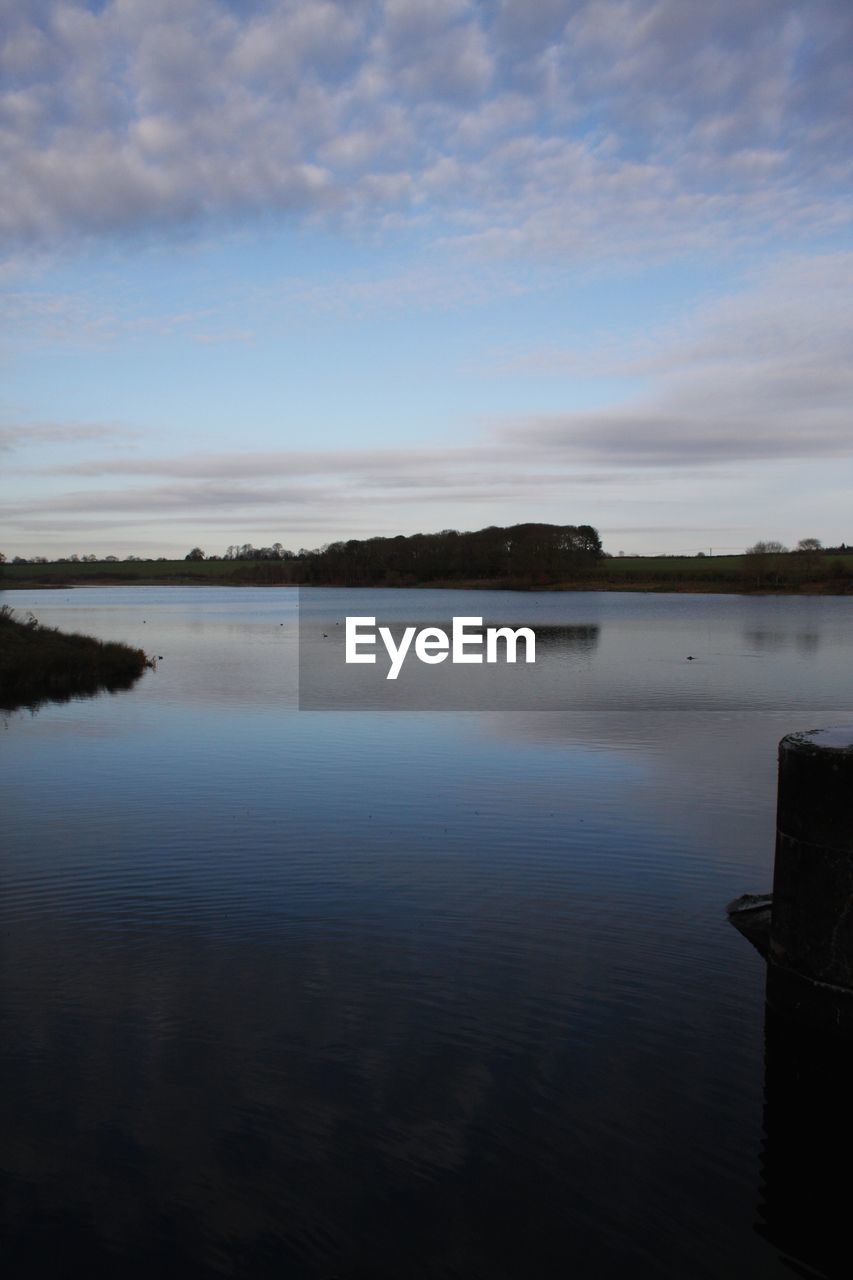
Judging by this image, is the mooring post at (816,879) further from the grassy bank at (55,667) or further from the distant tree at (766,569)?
the distant tree at (766,569)

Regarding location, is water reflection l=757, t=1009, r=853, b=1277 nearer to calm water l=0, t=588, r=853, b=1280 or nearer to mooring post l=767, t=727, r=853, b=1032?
calm water l=0, t=588, r=853, b=1280

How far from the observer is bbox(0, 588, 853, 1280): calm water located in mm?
5625

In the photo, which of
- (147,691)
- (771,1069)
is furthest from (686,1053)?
(147,691)

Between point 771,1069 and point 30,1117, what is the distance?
202 inches

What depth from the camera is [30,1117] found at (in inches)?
259

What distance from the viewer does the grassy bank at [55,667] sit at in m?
30.7

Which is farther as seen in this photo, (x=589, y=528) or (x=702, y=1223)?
(x=589, y=528)

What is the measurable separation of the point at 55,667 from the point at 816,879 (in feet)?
98.5

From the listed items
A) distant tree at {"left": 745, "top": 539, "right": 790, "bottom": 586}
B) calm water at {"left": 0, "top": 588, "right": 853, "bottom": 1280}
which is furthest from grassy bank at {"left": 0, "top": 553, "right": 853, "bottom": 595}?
calm water at {"left": 0, "top": 588, "right": 853, "bottom": 1280}

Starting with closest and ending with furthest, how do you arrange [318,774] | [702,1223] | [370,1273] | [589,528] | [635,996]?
1. [370,1273]
2. [702,1223]
3. [635,996]
4. [318,774]
5. [589,528]

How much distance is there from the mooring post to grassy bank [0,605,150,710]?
24403 mm

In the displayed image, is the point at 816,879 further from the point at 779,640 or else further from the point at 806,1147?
the point at 779,640

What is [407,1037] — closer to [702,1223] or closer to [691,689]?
[702,1223]

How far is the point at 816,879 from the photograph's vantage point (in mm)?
7023
